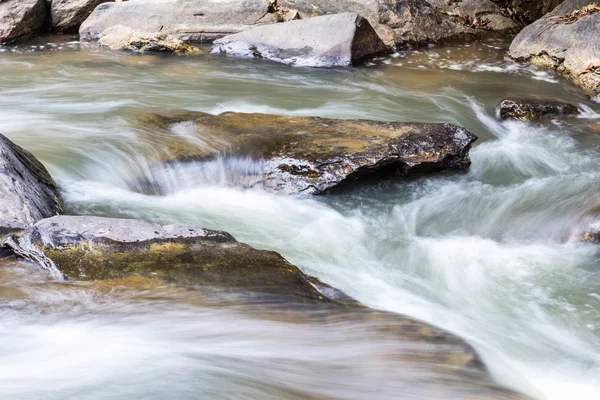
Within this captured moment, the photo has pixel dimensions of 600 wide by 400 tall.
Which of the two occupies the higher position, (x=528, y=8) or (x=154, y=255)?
(x=528, y=8)

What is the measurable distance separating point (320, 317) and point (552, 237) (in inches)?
100

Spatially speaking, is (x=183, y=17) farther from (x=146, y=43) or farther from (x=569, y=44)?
(x=569, y=44)

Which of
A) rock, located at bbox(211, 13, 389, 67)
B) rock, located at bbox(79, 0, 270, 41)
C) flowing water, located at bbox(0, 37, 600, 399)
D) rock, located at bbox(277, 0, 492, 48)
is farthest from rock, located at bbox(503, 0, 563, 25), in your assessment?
rock, located at bbox(79, 0, 270, 41)

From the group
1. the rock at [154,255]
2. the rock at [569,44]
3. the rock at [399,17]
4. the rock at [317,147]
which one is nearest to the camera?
the rock at [154,255]

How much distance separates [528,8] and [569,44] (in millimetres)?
3950

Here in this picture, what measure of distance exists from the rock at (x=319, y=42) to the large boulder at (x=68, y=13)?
4429 mm

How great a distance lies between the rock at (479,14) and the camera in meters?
12.5

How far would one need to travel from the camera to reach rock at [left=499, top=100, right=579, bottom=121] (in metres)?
7.36

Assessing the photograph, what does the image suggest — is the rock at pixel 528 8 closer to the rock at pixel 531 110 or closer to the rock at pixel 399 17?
the rock at pixel 399 17

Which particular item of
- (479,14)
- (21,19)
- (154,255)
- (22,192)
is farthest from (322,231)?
(21,19)

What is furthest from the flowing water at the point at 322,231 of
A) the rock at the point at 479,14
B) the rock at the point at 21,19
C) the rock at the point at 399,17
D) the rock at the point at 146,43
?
the rock at the point at 479,14

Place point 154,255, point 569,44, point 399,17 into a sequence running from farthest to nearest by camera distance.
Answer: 1. point 399,17
2. point 569,44
3. point 154,255

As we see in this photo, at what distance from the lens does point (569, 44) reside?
9.55m

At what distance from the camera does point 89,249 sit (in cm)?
332
